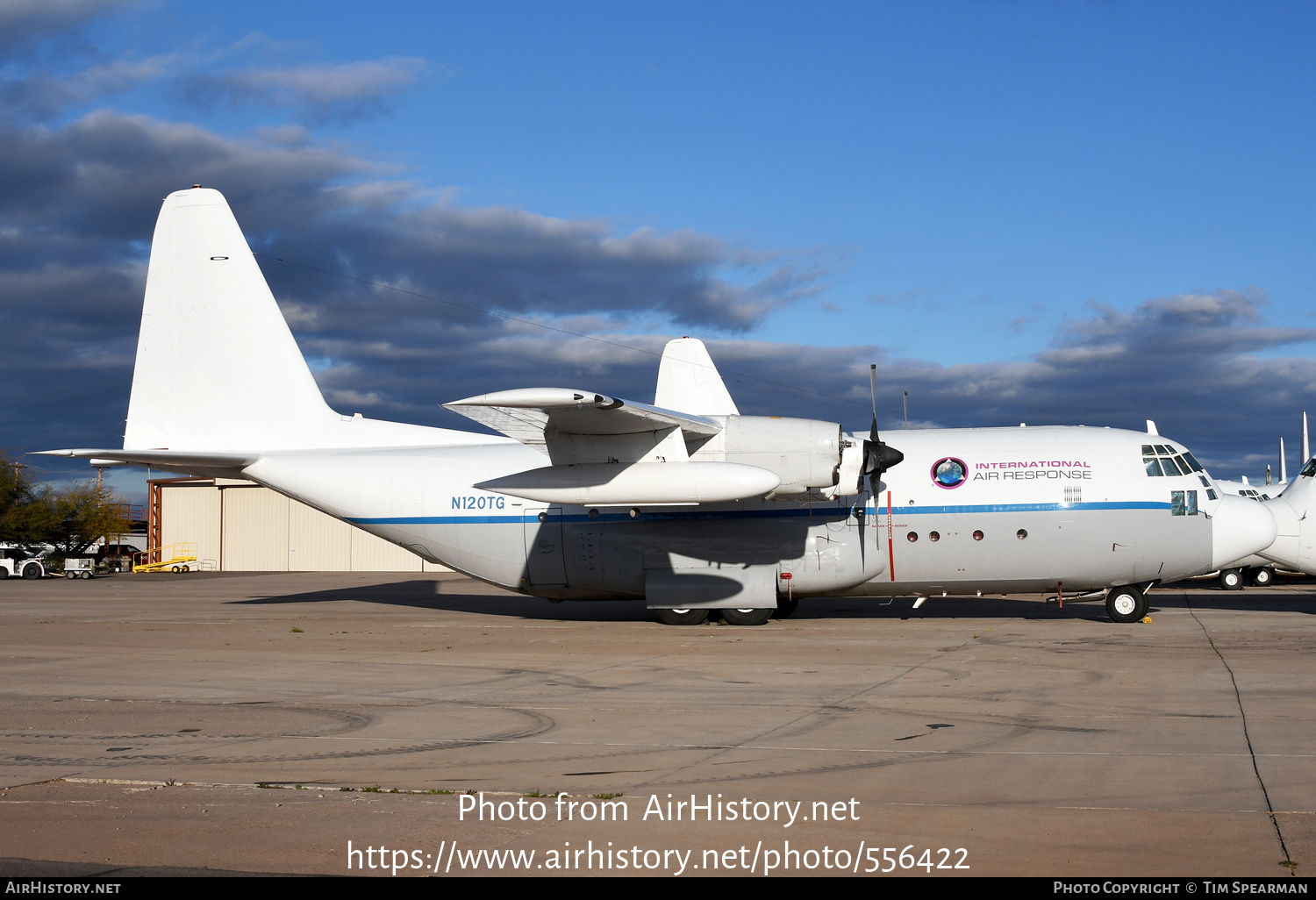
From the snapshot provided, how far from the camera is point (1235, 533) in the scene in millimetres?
18609

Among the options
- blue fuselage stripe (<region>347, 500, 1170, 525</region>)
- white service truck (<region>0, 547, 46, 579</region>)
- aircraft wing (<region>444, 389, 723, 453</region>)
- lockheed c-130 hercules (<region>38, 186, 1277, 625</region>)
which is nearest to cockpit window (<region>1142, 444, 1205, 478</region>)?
lockheed c-130 hercules (<region>38, 186, 1277, 625</region>)

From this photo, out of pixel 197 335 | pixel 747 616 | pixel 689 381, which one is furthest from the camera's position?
pixel 689 381

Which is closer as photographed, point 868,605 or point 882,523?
point 882,523

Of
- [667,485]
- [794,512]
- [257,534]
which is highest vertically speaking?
[667,485]

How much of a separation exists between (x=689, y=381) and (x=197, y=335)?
43.4ft

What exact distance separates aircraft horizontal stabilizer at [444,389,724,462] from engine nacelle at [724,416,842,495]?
560 millimetres

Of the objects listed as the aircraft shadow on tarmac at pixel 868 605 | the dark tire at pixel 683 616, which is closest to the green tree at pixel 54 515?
the aircraft shadow on tarmac at pixel 868 605

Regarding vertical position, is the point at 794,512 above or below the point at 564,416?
below

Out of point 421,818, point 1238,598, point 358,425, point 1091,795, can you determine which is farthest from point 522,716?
point 1238,598

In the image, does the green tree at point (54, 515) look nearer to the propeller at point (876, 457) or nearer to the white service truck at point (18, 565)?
the white service truck at point (18, 565)

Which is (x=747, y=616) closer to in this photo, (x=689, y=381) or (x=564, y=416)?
(x=564, y=416)

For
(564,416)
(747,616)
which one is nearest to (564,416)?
(564,416)

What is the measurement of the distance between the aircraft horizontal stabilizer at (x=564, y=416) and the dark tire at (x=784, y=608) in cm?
437

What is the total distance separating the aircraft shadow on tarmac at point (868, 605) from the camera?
2238 centimetres
